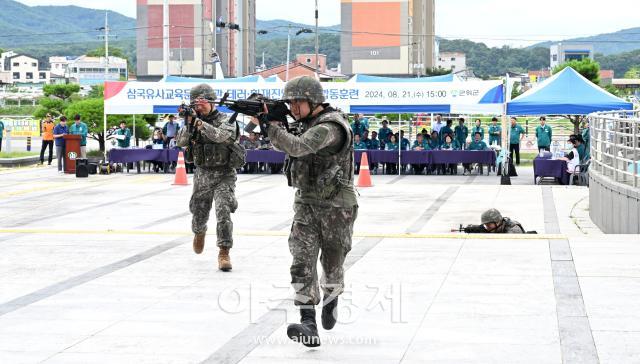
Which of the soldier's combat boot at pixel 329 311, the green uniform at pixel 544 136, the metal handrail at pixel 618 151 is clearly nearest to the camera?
the soldier's combat boot at pixel 329 311

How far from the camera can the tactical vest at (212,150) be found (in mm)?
11023

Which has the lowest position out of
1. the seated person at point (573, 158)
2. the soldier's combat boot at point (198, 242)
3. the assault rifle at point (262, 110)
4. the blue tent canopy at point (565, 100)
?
the soldier's combat boot at point (198, 242)

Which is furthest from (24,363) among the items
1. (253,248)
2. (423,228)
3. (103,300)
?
(423,228)

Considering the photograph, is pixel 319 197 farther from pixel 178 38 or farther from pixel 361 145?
pixel 178 38

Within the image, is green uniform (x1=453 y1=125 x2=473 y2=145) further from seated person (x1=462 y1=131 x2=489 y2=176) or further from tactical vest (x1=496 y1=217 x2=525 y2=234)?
tactical vest (x1=496 y1=217 x2=525 y2=234)

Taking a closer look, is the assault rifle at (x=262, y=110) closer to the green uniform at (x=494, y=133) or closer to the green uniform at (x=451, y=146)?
the green uniform at (x=451, y=146)

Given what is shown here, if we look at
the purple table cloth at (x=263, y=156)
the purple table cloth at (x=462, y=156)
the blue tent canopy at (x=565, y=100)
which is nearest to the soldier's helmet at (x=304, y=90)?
the blue tent canopy at (x=565, y=100)

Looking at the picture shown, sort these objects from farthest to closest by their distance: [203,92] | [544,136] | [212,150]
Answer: [544,136], [212,150], [203,92]

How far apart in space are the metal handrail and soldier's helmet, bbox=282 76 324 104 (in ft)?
29.3

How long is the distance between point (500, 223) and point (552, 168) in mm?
12811

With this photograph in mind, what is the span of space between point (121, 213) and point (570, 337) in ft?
40.1

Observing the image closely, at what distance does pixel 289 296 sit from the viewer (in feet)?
31.4

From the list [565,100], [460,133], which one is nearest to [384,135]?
[460,133]

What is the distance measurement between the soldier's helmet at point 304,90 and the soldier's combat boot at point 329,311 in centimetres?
137
